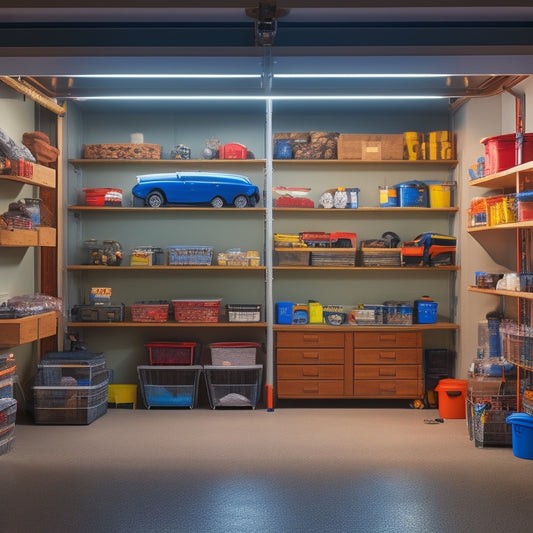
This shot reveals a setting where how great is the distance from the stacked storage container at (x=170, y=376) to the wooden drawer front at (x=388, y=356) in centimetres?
163

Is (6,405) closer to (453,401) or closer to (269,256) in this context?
(269,256)

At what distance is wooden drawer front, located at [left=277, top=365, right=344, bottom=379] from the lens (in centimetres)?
672

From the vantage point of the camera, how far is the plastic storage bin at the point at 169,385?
673 centimetres

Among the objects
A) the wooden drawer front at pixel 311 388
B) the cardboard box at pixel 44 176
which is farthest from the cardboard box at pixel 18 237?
the wooden drawer front at pixel 311 388

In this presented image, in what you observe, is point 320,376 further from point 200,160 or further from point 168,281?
point 200,160

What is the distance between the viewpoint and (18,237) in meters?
5.43

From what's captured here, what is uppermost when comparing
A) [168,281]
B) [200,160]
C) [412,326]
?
[200,160]

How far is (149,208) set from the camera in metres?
6.90

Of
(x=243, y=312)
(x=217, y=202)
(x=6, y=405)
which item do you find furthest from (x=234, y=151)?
(x=6, y=405)

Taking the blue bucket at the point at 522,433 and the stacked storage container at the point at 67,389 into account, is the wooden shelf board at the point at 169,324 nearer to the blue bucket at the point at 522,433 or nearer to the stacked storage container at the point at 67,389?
the stacked storage container at the point at 67,389

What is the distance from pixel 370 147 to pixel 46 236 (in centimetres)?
336

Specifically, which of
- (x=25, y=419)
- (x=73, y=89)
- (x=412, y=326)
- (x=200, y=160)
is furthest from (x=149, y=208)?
(x=412, y=326)

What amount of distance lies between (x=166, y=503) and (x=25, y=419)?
2775 millimetres

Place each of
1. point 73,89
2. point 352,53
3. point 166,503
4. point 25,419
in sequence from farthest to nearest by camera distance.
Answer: point 25,419
point 73,89
point 166,503
point 352,53
